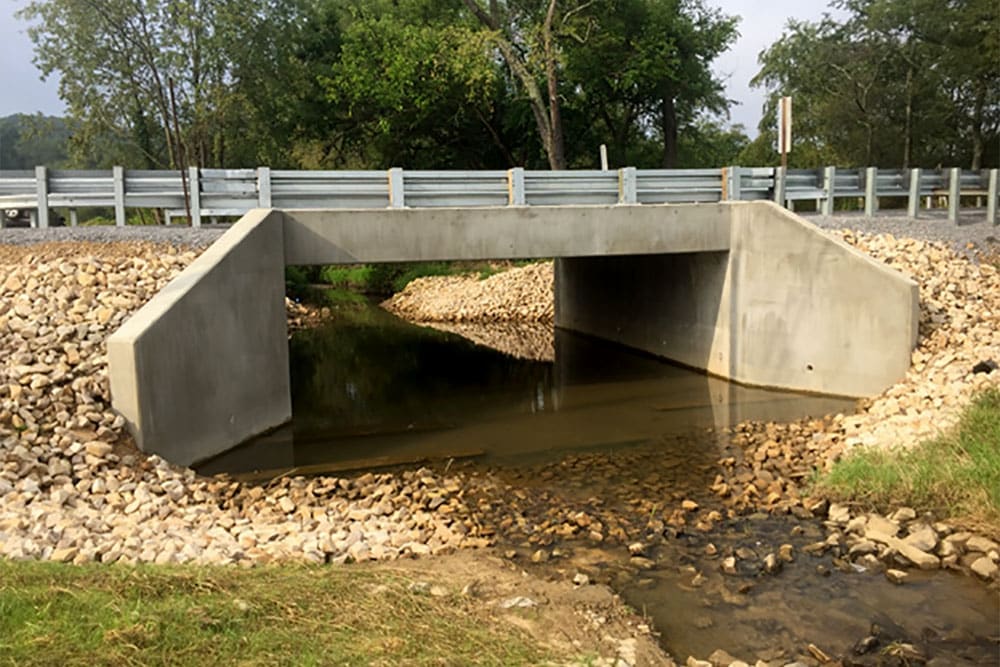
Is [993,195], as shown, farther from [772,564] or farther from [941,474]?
[772,564]

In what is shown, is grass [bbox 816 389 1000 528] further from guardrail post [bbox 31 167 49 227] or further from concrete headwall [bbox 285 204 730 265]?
guardrail post [bbox 31 167 49 227]

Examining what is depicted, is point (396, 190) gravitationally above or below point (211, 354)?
above

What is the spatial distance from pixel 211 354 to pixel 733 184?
390 inches

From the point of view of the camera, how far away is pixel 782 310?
47.0 ft

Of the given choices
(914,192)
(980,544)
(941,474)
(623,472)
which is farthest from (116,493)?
(914,192)

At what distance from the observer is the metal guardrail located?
533 inches

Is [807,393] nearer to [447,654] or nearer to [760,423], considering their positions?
[760,423]

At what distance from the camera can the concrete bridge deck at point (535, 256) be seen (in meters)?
9.95

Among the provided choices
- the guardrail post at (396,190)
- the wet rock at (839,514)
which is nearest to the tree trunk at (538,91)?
the guardrail post at (396,190)

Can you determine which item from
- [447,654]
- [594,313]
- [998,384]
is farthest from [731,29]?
[447,654]

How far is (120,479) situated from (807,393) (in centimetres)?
1051

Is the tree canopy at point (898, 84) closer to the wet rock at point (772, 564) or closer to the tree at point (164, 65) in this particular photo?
the tree at point (164, 65)

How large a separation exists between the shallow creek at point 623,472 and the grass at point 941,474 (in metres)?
0.90

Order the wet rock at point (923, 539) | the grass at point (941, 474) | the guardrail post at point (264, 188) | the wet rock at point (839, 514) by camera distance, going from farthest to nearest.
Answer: the guardrail post at point (264, 188) → the wet rock at point (839, 514) → the grass at point (941, 474) → the wet rock at point (923, 539)
